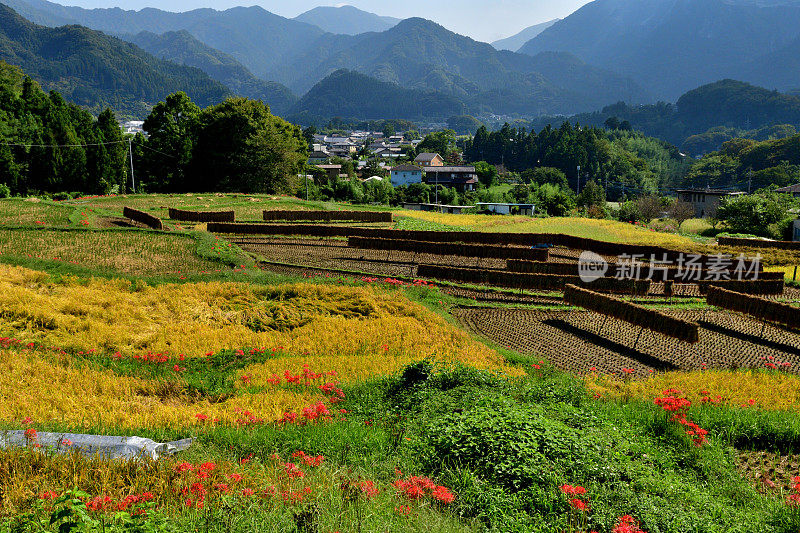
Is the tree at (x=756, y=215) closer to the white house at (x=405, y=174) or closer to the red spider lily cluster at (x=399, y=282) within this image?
the red spider lily cluster at (x=399, y=282)

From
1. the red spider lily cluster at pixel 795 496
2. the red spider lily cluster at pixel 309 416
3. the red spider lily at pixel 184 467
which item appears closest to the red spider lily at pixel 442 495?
the red spider lily cluster at pixel 309 416

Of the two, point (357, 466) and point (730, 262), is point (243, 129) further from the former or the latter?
point (357, 466)

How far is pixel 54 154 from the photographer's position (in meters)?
67.8

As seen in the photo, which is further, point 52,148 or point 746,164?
point 746,164

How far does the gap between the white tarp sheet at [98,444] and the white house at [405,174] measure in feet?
440

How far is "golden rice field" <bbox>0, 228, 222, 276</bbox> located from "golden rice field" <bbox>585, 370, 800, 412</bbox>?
2081 centimetres

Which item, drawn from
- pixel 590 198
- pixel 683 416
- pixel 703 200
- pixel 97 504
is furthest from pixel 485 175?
pixel 97 504

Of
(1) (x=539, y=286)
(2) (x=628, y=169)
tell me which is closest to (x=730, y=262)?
(1) (x=539, y=286)

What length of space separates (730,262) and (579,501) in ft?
102

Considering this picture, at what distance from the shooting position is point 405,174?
140750 mm

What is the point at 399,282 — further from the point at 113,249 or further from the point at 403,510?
the point at 403,510

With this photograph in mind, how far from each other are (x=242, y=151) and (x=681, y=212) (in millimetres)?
65326

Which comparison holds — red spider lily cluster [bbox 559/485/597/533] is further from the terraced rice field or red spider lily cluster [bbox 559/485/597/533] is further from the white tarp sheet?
the terraced rice field

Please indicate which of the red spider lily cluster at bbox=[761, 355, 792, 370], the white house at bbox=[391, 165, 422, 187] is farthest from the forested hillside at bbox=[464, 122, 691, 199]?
the red spider lily cluster at bbox=[761, 355, 792, 370]
